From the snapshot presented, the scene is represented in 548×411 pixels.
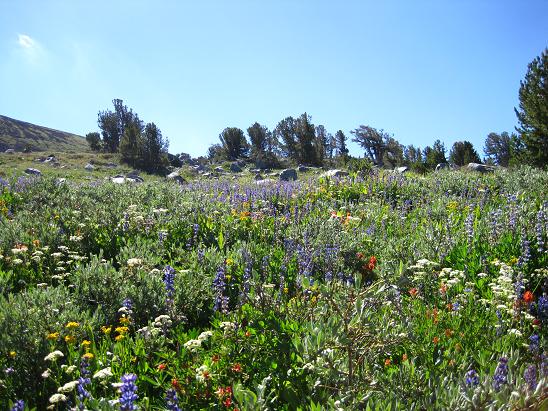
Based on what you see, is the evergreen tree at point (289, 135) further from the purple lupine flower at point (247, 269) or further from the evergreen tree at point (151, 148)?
the purple lupine flower at point (247, 269)

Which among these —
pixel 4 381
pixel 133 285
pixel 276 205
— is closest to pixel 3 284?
pixel 133 285

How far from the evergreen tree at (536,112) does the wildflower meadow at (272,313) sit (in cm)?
2100

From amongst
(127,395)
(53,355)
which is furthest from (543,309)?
(53,355)

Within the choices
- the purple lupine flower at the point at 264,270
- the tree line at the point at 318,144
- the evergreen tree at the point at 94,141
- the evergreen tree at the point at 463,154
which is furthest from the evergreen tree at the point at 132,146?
the purple lupine flower at the point at 264,270

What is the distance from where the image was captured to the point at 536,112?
25391 mm

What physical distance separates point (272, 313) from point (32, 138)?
103 meters

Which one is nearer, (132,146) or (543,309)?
(543,309)

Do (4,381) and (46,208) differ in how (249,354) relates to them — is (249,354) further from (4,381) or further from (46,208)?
(46,208)

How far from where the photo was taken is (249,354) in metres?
2.95

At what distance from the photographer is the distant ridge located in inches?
3049

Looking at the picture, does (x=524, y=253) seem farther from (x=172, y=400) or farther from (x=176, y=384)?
(x=172, y=400)

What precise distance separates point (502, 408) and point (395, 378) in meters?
0.74

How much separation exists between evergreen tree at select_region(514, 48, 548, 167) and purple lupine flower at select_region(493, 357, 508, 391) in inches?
1086

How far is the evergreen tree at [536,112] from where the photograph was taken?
82.8 feet
